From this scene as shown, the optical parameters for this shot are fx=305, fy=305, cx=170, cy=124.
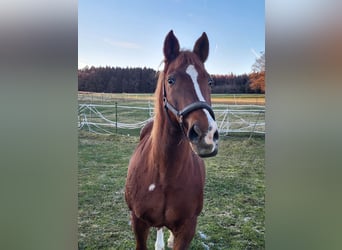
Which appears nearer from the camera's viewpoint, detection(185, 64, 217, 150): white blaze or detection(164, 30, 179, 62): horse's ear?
detection(185, 64, 217, 150): white blaze

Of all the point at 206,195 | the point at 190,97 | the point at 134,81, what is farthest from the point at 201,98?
the point at 206,195

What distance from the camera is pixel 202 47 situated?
1262 millimetres

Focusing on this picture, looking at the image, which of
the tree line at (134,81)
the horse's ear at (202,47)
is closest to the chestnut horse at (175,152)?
the horse's ear at (202,47)

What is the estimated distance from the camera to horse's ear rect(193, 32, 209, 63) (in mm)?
1252

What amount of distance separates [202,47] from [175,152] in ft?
1.47

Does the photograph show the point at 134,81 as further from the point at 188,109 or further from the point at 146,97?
the point at 188,109

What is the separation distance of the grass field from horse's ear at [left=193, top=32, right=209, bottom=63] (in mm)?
382

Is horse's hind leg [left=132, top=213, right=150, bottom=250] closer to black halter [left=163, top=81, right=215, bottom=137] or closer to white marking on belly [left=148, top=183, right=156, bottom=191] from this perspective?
white marking on belly [left=148, top=183, right=156, bottom=191]

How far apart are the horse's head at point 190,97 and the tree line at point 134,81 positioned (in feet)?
0.52

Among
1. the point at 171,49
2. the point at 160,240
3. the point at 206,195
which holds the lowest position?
the point at 160,240

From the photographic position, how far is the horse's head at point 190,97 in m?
1.03

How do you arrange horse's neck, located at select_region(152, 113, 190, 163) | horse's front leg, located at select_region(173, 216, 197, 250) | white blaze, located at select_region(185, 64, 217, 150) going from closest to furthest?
white blaze, located at select_region(185, 64, 217, 150) → horse's neck, located at select_region(152, 113, 190, 163) → horse's front leg, located at select_region(173, 216, 197, 250)

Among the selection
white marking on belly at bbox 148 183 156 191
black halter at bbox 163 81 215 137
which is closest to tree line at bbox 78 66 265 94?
black halter at bbox 163 81 215 137
